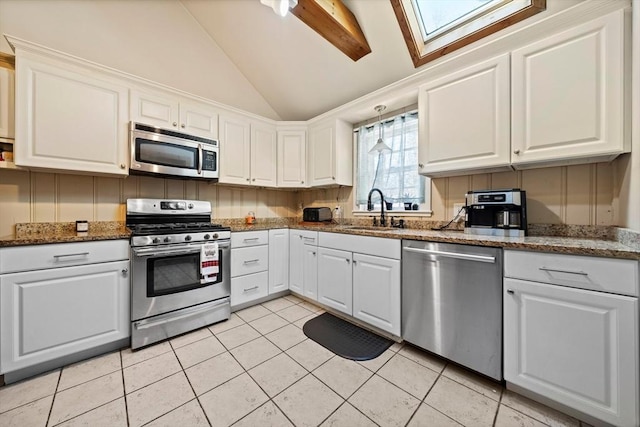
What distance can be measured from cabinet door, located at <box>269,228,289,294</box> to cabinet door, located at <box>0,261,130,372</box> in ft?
4.30

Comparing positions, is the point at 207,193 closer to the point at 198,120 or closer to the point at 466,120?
the point at 198,120

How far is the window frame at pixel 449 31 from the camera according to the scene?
1.68 m

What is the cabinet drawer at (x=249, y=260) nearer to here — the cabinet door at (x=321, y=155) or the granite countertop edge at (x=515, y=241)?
the granite countertop edge at (x=515, y=241)

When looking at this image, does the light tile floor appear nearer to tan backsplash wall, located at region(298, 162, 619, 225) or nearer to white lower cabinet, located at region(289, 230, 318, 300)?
white lower cabinet, located at region(289, 230, 318, 300)

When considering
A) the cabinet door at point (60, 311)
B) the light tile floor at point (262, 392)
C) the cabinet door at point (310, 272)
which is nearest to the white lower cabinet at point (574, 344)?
the light tile floor at point (262, 392)

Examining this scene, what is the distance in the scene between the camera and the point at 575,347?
1186mm

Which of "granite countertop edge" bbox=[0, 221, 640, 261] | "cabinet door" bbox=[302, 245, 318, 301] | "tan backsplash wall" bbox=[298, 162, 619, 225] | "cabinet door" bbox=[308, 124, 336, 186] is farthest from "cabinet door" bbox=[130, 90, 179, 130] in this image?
"tan backsplash wall" bbox=[298, 162, 619, 225]

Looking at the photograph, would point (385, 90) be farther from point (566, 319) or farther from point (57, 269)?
point (57, 269)

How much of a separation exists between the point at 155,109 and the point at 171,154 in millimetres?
436

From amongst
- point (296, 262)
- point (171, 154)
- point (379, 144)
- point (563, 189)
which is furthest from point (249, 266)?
point (563, 189)

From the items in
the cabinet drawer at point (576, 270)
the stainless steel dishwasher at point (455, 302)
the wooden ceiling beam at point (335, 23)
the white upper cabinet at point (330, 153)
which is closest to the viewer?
the cabinet drawer at point (576, 270)

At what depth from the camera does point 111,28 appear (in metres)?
2.20

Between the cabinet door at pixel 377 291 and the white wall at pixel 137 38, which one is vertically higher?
the white wall at pixel 137 38

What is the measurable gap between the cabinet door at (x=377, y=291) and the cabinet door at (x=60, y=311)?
6.10 ft
